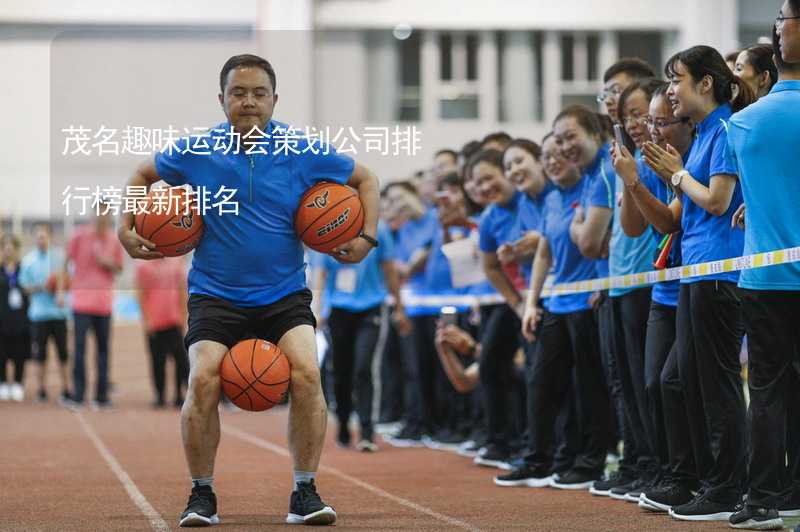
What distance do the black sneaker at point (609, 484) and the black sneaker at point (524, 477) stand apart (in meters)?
0.70

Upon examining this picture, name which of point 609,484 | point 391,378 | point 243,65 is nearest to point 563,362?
point 609,484

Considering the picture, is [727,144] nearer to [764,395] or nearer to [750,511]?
[764,395]

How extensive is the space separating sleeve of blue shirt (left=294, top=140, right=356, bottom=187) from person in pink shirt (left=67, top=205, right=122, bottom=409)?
1218 centimetres

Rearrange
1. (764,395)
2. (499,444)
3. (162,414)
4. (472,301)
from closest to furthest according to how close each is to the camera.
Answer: (764,395) < (499,444) < (472,301) < (162,414)

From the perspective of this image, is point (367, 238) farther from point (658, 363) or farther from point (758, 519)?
point (758, 519)

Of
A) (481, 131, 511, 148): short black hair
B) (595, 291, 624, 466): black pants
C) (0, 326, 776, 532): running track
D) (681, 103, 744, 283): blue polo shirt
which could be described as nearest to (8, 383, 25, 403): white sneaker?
(0, 326, 776, 532): running track

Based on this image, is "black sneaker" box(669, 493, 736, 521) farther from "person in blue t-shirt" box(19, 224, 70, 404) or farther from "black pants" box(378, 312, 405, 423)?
"person in blue t-shirt" box(19, 224, 70, 404)

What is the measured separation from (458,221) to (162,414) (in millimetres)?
6967

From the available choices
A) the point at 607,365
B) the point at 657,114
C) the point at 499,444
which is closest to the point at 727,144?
the point at 657,114

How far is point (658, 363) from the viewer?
7.47m

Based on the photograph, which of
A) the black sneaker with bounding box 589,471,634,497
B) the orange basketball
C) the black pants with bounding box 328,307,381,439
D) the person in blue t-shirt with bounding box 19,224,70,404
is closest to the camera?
the orange basketball

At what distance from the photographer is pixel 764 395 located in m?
6.26

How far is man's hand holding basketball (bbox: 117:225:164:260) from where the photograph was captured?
7238 millimetres

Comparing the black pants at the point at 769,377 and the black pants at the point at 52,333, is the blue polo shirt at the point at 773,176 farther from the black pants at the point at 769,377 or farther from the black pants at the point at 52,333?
the black pants at the point at 52,333
